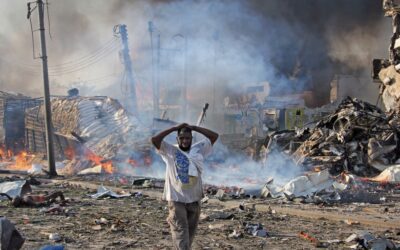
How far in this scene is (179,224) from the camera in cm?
456

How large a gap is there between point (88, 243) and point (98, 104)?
48.7 feet

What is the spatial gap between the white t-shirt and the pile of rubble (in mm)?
9475

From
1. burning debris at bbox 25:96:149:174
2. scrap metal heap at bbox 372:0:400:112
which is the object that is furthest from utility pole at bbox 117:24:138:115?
scrap metal heap at bbox 372:0:400:112

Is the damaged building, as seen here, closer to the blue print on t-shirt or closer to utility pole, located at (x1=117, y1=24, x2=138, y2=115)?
utility pole, located at (x1=117, y1=24, x2=138, y2=115)

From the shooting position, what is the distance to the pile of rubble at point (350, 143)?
1368 centimetres

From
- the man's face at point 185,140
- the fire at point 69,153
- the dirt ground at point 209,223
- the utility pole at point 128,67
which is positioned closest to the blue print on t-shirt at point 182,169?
the man's face at point 185,140

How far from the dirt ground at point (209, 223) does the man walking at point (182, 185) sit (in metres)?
1.37

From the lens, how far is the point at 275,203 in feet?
30.2

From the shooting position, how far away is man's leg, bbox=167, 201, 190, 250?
14.9 ft

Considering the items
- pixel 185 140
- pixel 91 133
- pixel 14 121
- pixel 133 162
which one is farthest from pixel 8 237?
pixel 14 121

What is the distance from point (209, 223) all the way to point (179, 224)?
2876 millimetres

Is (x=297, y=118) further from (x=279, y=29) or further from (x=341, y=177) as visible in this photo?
(x=341, y=177)

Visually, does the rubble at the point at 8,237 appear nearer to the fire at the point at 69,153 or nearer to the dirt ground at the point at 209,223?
the dirt ground at the point at 209,223

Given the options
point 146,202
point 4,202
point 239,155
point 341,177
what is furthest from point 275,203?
point 239,155
